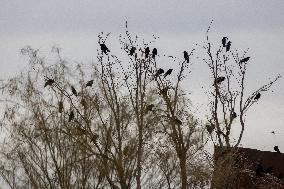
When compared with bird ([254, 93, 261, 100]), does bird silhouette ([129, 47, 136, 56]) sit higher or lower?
lower

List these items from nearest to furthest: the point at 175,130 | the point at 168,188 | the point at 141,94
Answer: the point at 141,94, the point at 175,130, the point at 168,188

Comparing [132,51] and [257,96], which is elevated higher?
[257,96]

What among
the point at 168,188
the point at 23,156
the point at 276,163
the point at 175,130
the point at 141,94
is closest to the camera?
the point at 141,94

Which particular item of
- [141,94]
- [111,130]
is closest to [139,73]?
[141,94]

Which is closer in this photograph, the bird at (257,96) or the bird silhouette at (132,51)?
the bird silhouette at (132,51)

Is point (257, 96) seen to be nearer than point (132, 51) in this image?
No

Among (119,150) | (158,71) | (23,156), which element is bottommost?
(119,150)

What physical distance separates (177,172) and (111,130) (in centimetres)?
585

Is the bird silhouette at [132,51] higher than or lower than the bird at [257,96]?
lower

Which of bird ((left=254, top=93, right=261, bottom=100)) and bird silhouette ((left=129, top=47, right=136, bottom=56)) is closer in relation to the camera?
bird silhouette ((left=129, top=47, right=136, bottom=56))

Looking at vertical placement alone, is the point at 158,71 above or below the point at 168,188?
above

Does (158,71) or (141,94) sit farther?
(158,71)

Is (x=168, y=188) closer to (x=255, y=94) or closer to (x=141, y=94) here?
(x=255, y=94)

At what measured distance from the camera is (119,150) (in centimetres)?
1103
